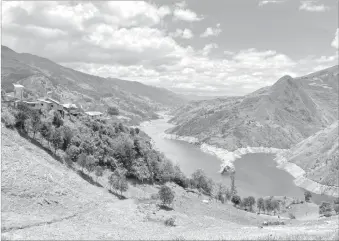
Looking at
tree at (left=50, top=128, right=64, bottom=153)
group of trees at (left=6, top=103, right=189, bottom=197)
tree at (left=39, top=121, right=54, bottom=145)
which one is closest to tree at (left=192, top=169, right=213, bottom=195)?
group of trees at (left=6, top=103, right=189, bottom=197)

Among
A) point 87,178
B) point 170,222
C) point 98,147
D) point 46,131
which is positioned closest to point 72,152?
point 46,131

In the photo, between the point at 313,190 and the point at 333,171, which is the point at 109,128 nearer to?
the point at 313,190

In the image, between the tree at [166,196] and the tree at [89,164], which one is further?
the tree at [89,164]

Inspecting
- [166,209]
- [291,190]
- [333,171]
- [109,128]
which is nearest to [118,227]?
[166,209]

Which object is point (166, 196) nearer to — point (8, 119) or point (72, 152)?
point (72, 152)

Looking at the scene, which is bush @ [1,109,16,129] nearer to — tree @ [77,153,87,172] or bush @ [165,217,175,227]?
tree @ [77,153,87,172]

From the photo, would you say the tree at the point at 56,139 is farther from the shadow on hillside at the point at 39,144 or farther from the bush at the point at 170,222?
the bush at the point at 170,222

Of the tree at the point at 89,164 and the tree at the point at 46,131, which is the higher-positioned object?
the tree at the point at 46,131

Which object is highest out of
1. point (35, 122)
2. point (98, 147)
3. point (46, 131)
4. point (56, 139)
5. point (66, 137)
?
point (35, 122)

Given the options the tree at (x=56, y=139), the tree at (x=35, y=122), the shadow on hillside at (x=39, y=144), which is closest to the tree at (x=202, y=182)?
the tree at (x=56, y=139)
